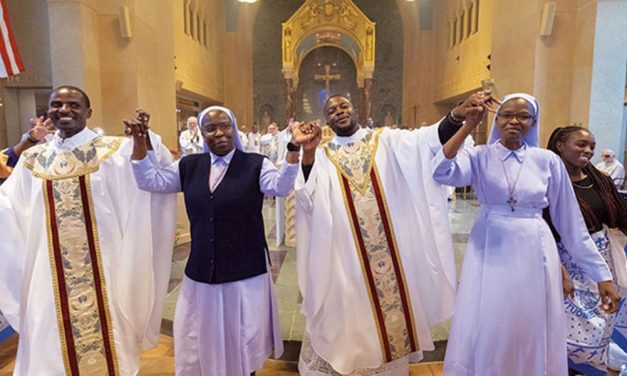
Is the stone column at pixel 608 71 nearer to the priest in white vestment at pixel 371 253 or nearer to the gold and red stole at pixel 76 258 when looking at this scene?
the priest in white vestment at pixel 371 253

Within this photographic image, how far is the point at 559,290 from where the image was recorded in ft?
6.83

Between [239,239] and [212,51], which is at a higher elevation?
[212,51]

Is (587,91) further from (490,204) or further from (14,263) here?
(14,263)

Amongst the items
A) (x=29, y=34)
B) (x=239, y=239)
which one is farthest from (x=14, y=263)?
(x=29, y=34)

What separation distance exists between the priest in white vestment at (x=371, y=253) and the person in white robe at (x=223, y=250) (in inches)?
15.2

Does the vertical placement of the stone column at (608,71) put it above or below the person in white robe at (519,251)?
above

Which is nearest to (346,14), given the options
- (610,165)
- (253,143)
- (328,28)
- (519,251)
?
(328,28)

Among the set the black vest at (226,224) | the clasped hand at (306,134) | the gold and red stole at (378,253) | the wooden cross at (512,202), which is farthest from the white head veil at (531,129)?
the black vest at (226,224)

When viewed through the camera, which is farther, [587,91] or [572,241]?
[587,91]

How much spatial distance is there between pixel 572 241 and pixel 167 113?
25.0 feet

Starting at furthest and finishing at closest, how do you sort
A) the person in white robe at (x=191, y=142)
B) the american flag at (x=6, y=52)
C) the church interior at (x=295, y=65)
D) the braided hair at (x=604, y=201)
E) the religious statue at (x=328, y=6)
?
the religious statue at (x=328, y=6)
the person in white robe at (x=191, y=142)
the church interior at (x=295, y=65)
the american flag at (x=6, y=52)
the braided hair at (x=604, y=201)

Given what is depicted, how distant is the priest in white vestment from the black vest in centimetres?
39

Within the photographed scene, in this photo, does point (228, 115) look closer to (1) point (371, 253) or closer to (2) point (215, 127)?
(2) point (215, 127)

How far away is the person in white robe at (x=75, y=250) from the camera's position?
2.35 meters
